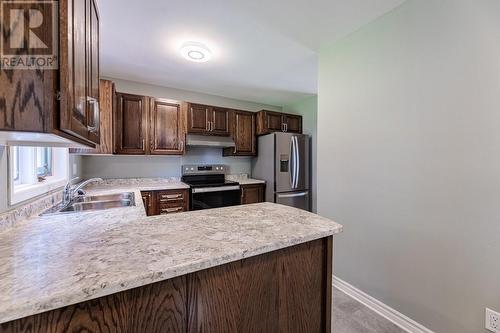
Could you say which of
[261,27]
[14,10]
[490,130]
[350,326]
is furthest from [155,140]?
[490,130]

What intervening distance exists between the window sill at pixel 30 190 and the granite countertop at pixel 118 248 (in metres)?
0.15

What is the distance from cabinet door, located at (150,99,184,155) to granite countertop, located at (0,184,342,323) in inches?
77.1

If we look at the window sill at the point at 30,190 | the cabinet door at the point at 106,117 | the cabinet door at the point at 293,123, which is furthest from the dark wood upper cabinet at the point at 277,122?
the window sill at the point at 30,190

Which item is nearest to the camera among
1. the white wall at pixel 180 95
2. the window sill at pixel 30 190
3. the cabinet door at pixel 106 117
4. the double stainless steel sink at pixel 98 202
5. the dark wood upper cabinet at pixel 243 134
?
the window sill at pixel 30 190

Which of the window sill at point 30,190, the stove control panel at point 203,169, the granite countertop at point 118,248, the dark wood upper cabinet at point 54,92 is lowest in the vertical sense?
the granite countertop at point 118,248

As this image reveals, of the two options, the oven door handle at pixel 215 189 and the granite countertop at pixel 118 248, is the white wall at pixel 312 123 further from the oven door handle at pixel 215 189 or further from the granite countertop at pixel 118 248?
the granite countertop at pixel 118 248

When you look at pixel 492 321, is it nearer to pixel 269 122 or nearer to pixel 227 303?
pixel 227 303

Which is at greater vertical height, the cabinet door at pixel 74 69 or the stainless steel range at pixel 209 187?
the cabinet door at pixel 74 69

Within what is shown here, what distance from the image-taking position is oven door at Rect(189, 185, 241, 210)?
3069mm

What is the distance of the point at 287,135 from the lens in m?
3.70

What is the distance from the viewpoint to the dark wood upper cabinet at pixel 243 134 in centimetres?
379

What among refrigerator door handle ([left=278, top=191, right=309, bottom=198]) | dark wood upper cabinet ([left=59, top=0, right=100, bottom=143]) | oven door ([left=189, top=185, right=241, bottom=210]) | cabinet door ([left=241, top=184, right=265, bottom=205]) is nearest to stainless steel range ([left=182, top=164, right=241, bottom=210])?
oven door ([left=189, top=185, right=241, bottom=210])

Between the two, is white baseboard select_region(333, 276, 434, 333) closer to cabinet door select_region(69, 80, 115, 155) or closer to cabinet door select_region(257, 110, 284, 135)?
cabinet door select_region(257, 110, 284, 135)

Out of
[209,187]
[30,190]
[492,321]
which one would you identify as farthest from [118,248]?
[209,187]
